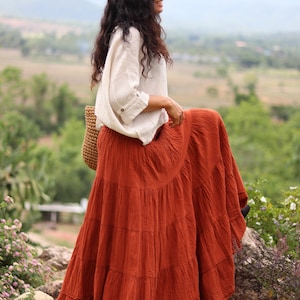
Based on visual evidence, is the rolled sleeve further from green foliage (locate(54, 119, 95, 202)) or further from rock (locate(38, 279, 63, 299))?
green foliage (locate(54, 119, 95, 202))

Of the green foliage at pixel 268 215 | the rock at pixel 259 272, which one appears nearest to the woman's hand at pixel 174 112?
the rock at pixel 259 272

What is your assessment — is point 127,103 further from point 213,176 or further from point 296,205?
point 296,205

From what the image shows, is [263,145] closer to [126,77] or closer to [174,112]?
[174,112]

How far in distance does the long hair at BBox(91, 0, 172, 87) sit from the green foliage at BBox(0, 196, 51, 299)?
1287 millimetres

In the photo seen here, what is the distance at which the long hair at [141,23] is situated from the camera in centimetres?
299

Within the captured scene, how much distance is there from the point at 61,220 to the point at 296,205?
3397 cm

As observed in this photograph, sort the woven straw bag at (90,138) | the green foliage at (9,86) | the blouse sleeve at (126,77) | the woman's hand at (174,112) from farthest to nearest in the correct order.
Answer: the green foliage at (9,86), the woven straw bag at (90,138), the woman's hand at (174,112), the blouse sleeve at (126,77)

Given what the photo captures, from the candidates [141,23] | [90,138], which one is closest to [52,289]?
[90,138]

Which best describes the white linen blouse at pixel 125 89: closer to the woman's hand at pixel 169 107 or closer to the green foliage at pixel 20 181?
the woman's hand at pixel 169 107

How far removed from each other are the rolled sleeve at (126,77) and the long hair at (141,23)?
33 millimetres

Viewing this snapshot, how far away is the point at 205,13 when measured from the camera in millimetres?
197125

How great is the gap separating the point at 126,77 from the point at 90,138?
58cm

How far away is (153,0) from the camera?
301 centimetres

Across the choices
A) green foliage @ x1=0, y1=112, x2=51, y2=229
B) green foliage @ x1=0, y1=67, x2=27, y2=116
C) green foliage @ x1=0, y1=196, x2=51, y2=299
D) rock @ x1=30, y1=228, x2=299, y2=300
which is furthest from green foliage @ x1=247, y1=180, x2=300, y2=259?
green foliage @ x1=0, y1=67, x2=27, y2=116
